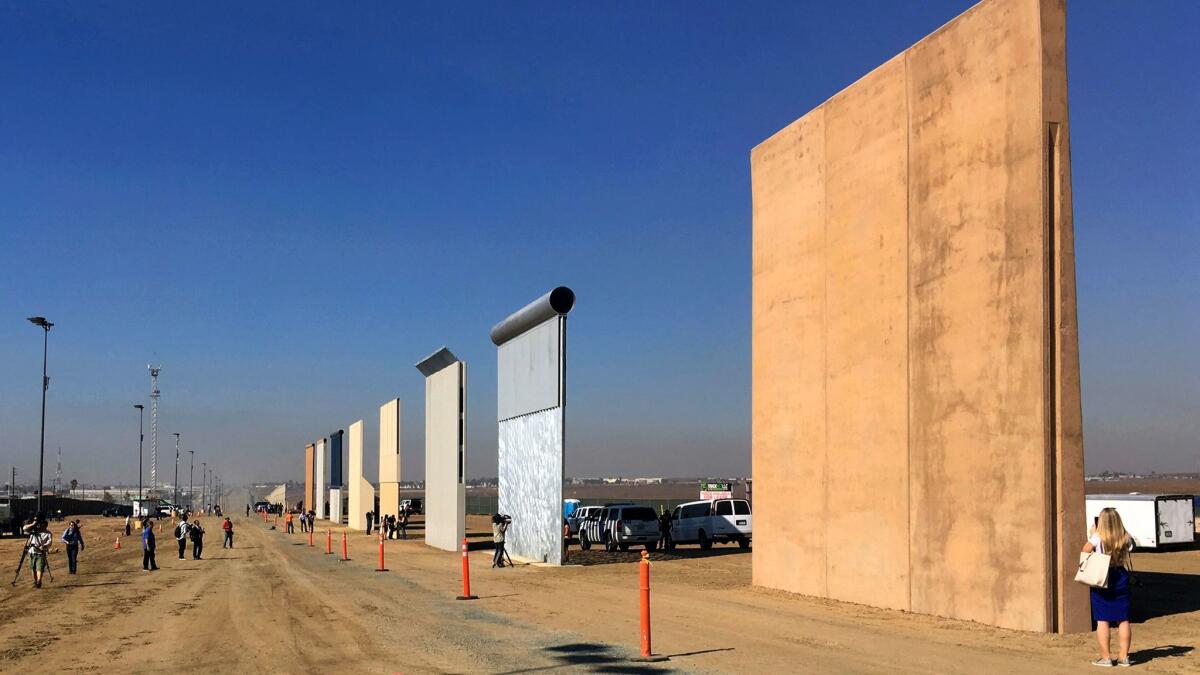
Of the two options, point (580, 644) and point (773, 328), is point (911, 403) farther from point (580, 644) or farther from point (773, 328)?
point (580, 644)

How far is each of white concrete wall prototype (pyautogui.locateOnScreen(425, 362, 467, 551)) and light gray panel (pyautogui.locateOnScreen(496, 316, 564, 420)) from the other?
1702mm

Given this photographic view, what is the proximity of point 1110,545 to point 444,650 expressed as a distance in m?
7.83

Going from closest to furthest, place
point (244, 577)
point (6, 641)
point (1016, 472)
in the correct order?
point (1016, 472), point (6, 641), point (244, 577)

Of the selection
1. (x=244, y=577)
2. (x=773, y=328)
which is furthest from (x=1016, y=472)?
(x=244, y=577)

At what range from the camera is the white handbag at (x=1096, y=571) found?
34.3ft

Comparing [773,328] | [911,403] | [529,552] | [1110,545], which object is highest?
[773,328]

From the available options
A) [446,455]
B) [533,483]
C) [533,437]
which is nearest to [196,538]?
[446,455]

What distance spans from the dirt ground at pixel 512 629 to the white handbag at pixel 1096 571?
1085 mm

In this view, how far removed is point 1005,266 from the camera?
14445 mm

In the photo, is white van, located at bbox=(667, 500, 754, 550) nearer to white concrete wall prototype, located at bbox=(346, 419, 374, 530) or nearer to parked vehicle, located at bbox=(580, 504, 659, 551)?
parked vehicle, located at bbox=(580, 504, 659, 551)

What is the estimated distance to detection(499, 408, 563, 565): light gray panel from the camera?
99.8ft

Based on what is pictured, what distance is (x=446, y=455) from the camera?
40.6 meters

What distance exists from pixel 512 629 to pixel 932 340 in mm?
7742

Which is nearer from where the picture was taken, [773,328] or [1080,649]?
[1080,649]
